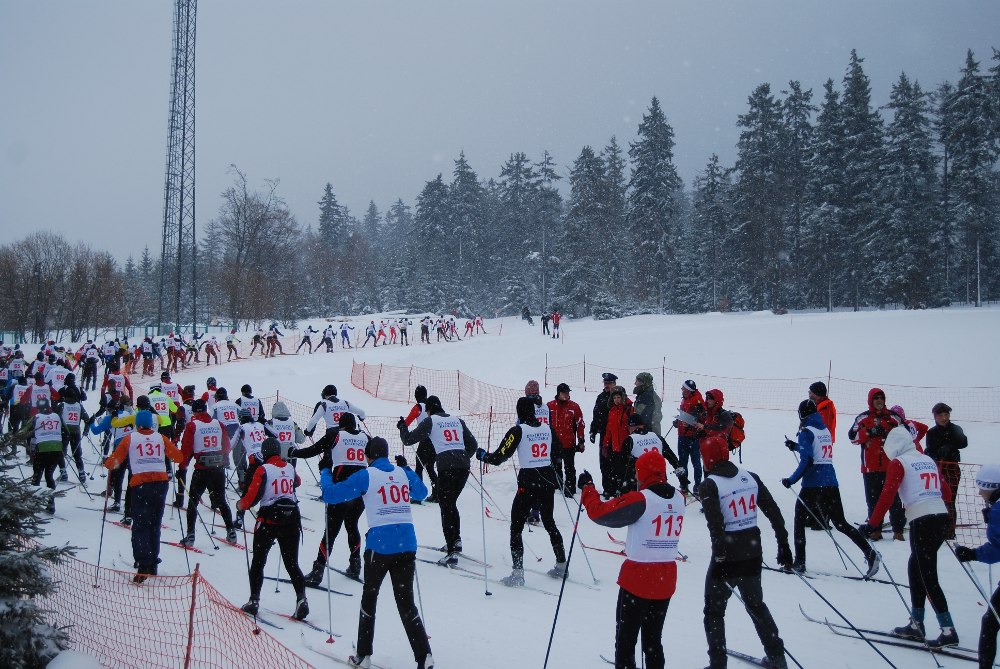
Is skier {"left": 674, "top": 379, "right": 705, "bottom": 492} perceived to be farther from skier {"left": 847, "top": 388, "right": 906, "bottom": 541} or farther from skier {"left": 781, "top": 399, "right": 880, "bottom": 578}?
skier {"left": 781, "top": 399, "right": 880, "bottom": 578}

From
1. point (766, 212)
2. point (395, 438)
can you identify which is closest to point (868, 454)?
point (395, 438)

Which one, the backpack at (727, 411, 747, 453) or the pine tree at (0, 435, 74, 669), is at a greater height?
the backpack at (727, 411, 747, 453)

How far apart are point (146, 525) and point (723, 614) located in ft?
20.7

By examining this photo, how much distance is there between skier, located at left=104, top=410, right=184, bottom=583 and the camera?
7.37m

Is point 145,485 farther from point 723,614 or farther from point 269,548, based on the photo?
point 723,614

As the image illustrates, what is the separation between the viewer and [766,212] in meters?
48.1

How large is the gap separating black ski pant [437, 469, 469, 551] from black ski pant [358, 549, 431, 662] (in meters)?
2.71

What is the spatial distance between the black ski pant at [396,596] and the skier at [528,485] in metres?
2.18

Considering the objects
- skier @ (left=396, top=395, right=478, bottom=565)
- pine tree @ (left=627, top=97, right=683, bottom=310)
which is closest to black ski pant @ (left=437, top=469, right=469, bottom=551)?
skier @ (left=396, top=395, right=478, bottom=565)

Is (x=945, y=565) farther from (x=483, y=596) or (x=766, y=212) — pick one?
(x=766, y=212)

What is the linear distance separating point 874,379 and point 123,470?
2212cm

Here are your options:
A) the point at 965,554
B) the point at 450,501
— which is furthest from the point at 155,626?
the point at 965,554

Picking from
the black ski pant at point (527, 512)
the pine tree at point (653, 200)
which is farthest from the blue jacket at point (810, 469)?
the pine tree at point (653, 200)

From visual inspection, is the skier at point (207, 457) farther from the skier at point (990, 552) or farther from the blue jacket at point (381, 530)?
the skier at point (990, 552)
